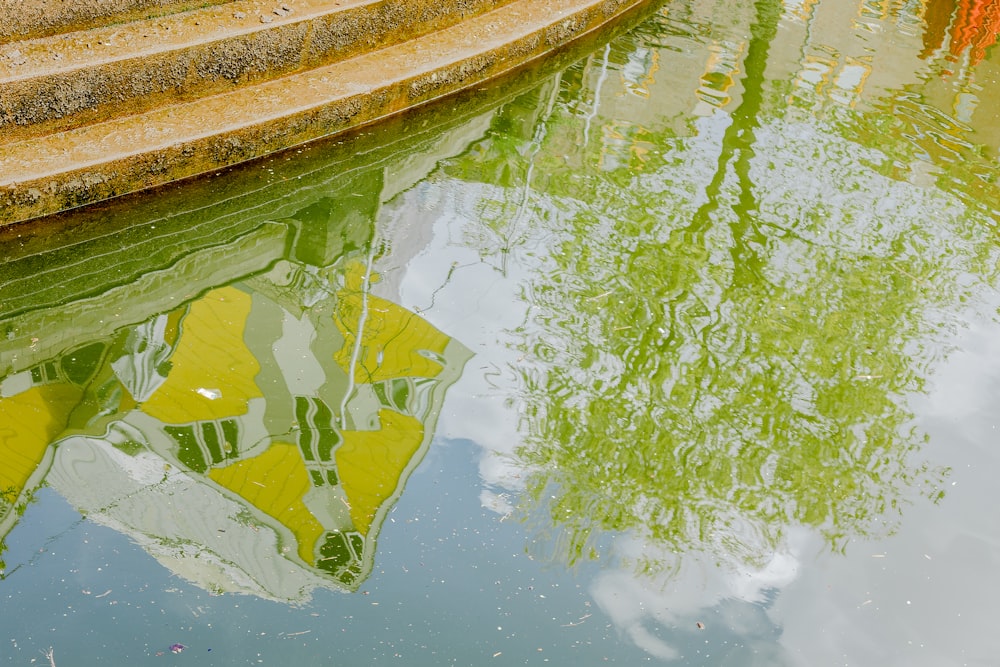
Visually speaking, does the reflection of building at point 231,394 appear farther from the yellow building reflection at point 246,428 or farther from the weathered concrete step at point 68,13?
the weathered concrete step at point 68,13

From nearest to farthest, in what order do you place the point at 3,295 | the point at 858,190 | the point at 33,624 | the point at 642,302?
the point at 33,624
the point at 3,295
the point at 642,302
the point at 858,190

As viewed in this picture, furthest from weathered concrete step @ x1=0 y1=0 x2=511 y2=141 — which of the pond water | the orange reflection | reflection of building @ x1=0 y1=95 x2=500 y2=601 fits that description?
the orange reflection

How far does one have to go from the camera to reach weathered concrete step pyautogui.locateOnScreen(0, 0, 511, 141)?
17.5 ft

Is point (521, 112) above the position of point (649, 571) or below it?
above

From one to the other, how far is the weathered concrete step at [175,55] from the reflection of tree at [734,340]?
1.61 m

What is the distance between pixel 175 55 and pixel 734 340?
3493 mm

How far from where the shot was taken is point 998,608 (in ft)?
13.4

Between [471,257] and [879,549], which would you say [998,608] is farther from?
[471,257]

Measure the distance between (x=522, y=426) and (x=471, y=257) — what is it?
1.39 metres

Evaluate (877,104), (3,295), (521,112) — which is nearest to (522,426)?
(3,295)

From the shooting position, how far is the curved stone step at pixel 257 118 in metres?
5.23

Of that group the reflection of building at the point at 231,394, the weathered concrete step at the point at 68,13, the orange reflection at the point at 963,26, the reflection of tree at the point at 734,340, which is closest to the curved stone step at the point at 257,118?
the reflection of building at the point at 231,394

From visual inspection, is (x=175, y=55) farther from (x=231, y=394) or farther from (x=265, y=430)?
(x=265, y=430)

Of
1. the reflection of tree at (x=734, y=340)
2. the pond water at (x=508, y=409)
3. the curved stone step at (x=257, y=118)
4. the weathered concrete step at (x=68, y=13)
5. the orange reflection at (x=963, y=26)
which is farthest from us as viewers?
the orange reflection at (x=963, y=26)
